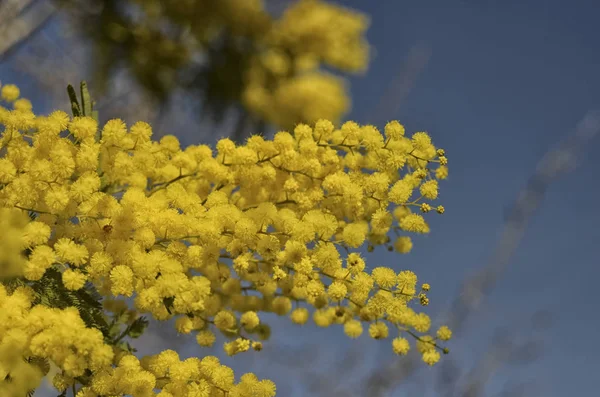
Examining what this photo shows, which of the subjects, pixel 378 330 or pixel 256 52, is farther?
pixel 256 52

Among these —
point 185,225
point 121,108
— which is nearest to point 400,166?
point 185,225

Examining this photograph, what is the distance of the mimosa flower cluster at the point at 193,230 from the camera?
0.92m

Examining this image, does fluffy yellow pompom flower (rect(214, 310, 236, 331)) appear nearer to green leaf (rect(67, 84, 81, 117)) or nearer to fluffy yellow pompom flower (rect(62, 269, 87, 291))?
fluffy yellow pompom flower (rect(62, 269, 87, 291))

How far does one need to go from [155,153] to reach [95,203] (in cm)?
18

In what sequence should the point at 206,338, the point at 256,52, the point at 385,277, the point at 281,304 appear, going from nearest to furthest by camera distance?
the point at 385,277 → the point at 206,338 → the point at 281,304 → the point at 256,52

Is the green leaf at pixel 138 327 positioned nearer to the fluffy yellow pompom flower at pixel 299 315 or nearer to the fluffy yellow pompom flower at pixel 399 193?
the fluffy yellow pompom flower at pixel 299 315

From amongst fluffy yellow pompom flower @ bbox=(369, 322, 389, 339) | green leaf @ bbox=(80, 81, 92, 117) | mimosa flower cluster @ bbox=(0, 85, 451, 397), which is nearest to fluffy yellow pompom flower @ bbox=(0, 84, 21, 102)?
mimosa flower cluster @ bbox=(0, 85, 451, 397)

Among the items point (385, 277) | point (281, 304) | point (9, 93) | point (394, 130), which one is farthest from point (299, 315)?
point (9, 93)

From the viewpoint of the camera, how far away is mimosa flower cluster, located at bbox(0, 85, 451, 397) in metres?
0.92

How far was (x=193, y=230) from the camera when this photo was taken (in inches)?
38.8

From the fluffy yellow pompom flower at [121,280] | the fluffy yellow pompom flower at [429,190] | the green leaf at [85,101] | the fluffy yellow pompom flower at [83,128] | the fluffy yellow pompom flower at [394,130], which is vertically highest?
the fluffy yellow pompom flower at [394,130]

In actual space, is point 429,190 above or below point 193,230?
above

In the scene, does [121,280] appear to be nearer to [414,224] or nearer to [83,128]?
[83,128]

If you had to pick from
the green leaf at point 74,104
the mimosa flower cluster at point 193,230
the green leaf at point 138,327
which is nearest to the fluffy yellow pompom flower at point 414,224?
the mimosa flower cluster at point 193,230
